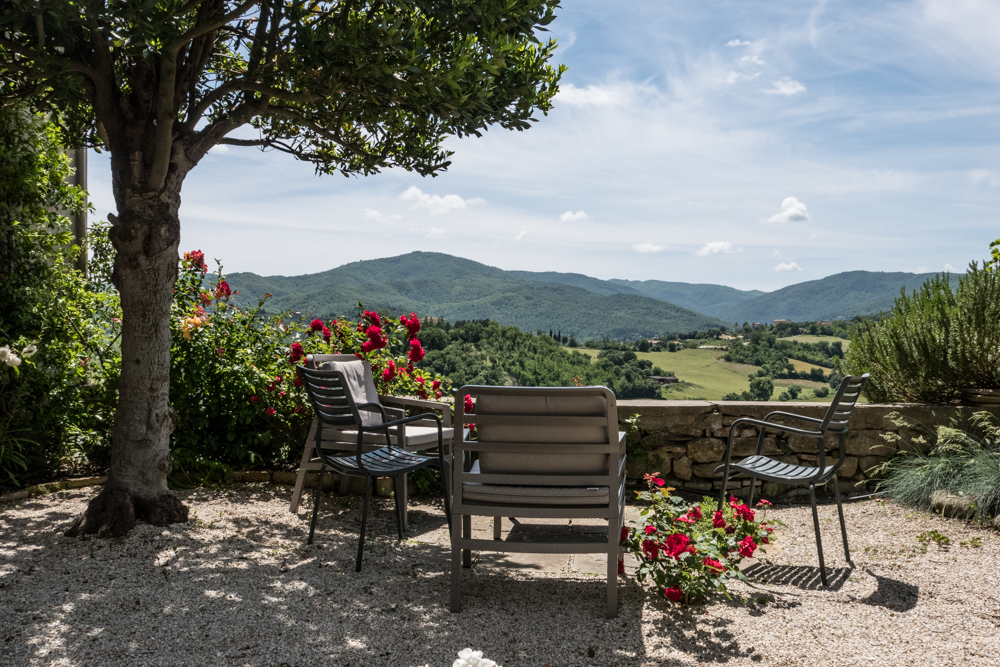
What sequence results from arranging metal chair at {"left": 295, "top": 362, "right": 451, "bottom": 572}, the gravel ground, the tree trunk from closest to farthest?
the gravel ground
metal chair at {"left": 295, "top": 362, "right": 451, "bottom": 572}
the tree trunk

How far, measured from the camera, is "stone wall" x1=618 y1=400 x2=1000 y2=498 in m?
4.89

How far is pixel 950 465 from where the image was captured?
4.39 metres

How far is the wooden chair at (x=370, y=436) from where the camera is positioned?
3.89m

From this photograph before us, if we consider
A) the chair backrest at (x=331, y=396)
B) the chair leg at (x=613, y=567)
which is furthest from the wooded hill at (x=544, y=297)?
the chair leg at (x=613, y=567)

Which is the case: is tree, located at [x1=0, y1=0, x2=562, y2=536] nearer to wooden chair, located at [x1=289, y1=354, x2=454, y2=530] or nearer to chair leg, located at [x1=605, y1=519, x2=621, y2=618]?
wooden chair, located at [x1=289, y1=354, x2=454, y2=530]

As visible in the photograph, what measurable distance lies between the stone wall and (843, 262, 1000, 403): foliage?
0.34 meters

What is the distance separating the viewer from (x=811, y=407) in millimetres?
4797

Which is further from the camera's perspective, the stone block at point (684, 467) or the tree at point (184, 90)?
the stone block at point (684, 467)

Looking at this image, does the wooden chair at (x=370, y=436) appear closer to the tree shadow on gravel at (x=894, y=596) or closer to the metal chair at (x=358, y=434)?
the metal chair at (x=358, y=434)

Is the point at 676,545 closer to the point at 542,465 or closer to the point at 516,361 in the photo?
the point at 542,465

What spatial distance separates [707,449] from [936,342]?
2083 mm

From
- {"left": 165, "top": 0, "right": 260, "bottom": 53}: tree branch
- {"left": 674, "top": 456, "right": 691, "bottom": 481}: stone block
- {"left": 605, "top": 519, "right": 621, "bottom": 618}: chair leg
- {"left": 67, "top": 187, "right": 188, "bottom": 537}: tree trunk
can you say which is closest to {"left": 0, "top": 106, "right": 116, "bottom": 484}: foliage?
{"left": 67, "top": 187, "right": 188, "bottom": 537}: tree trunk

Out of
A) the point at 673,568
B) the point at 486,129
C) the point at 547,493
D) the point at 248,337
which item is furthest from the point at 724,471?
the point at 248,337

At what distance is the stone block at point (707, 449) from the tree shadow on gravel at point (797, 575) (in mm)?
1637
